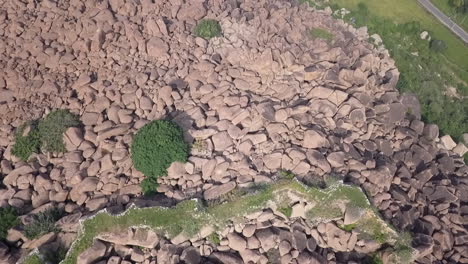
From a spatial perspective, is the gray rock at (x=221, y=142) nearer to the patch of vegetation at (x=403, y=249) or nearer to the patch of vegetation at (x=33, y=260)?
the patch of vegetation at (x=403, y=249)

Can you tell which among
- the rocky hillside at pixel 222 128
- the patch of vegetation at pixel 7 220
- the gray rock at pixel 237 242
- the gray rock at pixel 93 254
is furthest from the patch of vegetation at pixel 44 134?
the gray rock at pixel 237 242

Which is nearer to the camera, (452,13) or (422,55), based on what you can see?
(422,55)

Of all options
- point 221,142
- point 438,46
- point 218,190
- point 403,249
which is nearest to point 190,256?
point 218,190

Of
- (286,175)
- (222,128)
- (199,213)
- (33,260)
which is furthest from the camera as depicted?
(222,128)

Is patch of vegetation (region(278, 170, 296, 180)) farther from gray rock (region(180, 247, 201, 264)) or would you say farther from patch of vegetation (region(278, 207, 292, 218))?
gray rock (region(180, 247, 201, 264))

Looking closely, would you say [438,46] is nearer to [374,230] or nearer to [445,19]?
[445,19]
